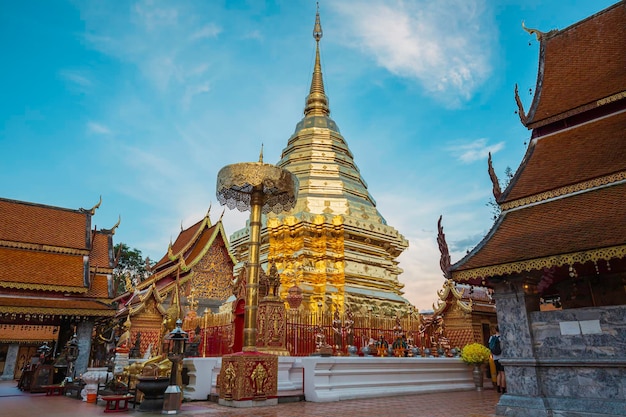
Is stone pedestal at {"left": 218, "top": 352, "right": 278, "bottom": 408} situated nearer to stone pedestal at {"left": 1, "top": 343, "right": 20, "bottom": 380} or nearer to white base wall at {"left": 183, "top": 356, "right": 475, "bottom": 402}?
white base wall at {"left": 183, "top": 356, "right": 475, "bottom": 402}

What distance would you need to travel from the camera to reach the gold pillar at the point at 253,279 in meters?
7.16

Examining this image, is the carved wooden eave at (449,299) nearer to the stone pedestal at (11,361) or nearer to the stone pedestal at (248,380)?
the stone pedestal at (248,380)

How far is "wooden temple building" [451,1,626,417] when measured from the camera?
5.40 m

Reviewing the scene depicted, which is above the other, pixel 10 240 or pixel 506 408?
pixel 10 240

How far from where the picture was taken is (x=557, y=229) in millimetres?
5965

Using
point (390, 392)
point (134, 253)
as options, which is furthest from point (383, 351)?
point (134, 253)

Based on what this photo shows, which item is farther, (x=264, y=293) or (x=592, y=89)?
(x=264, y=293)

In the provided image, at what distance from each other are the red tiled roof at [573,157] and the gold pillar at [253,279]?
4261mm

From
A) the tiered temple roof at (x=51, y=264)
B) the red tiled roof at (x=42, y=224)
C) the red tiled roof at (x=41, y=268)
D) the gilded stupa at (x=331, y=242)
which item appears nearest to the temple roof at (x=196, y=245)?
the gilded stupa at (x=331, y=242)

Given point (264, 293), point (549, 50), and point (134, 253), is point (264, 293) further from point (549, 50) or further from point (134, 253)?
point (134, 253)

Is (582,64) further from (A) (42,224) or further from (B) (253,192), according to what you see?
(A) (42,224)

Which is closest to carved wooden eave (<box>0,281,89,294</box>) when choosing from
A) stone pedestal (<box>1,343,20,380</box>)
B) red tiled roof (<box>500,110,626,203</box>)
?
red tiled roof (<box>500,110,626,203</box>)

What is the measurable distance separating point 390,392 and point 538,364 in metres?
3.61

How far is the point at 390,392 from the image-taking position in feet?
28.6
